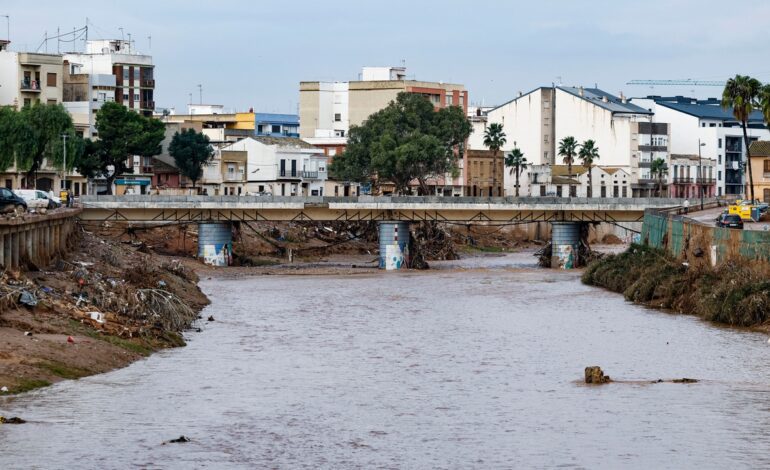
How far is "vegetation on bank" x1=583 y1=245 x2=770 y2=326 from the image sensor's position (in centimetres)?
5844

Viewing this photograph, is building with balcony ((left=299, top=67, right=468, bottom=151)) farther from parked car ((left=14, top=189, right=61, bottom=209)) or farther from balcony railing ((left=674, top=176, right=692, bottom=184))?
parked car ((left=14, top=189, right=61, bottom=209))

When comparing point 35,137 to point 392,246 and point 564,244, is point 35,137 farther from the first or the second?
point 564,244

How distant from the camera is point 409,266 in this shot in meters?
103

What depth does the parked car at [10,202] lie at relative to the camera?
225 ft

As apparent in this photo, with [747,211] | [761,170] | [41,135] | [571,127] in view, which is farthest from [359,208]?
[571,127]

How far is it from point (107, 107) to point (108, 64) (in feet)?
71.8

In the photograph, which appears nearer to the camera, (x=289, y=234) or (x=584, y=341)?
(x=584, y=341)

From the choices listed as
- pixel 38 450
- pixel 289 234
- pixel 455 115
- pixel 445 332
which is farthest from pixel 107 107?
pixel 38 450

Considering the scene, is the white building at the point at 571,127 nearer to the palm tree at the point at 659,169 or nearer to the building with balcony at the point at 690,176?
the palm tree at the point at 659,169

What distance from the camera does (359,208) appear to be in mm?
100875

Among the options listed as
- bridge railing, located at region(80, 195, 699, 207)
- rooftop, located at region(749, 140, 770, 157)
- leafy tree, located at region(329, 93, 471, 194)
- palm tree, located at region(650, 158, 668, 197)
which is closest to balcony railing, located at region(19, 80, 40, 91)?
leafy tree, located at region(329, 93, 471, 194)

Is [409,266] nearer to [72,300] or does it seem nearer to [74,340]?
[72,300]

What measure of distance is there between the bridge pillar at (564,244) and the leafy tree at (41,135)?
37.8 meters

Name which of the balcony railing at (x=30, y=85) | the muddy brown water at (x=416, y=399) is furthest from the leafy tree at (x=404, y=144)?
the muddy brown water at (x=416, y=399)
